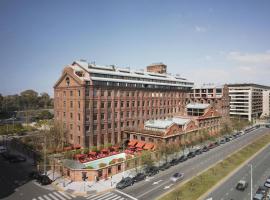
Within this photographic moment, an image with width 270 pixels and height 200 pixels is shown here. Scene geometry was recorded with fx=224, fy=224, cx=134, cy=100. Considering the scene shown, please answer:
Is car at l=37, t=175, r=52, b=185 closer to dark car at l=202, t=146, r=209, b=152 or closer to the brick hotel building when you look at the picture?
the brick hotel building

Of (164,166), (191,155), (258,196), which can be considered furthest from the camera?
(191,155)

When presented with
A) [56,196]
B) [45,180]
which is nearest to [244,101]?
[45,180]

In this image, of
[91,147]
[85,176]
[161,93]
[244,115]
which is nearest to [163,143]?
[91,147]

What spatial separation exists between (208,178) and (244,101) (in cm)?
12930

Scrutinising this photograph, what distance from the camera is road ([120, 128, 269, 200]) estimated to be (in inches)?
1740

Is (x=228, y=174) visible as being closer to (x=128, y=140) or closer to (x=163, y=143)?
(x=163, y=143)

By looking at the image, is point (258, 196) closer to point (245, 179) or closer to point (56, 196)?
point (245, 179)

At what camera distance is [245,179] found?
5097cm

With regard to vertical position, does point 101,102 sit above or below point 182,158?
above

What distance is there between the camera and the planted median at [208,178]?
4247 centimetres

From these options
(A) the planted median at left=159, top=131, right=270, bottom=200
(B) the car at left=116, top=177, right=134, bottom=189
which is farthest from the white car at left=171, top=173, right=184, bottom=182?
(B) the car at left=116, top=177, right=134, bottom=189

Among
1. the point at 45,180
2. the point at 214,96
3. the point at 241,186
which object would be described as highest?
the point at 214,96

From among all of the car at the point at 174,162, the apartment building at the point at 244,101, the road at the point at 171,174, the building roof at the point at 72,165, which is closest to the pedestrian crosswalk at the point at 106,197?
the road at the point at 171,174

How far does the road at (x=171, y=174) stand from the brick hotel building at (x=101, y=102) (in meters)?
26.3
